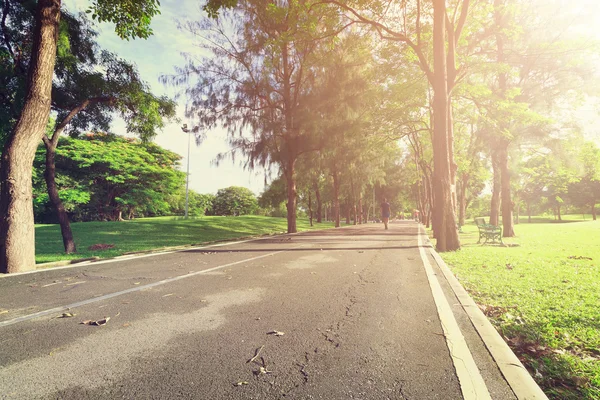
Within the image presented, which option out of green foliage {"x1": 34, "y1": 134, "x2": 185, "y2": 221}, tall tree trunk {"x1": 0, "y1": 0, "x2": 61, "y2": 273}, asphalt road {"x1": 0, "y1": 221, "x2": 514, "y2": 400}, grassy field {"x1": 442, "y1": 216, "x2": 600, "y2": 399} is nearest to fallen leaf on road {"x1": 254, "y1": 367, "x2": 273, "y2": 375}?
asphalt road {"x1": 0, "y1": 221, "x2": 514, "y2": 400}

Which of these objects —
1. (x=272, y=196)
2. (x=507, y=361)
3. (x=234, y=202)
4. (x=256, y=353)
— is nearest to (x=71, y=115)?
(x=256, y=353)

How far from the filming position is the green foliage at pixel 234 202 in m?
85.8

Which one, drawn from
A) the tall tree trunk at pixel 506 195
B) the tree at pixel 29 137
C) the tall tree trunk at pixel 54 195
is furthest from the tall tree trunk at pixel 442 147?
the tall tree trunk at pixel 54 195

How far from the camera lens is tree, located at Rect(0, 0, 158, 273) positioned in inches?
263

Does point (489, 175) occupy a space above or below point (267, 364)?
above

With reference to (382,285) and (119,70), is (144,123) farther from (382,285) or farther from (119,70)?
(382,285)

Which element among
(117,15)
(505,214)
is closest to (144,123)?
(117,15)

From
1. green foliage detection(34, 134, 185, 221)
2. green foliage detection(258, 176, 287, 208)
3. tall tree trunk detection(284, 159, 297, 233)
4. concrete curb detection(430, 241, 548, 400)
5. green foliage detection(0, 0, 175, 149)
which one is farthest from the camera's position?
green foliage detection(34, 134, 185, 221)

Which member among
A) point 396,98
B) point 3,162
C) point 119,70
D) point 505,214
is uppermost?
point 396,98

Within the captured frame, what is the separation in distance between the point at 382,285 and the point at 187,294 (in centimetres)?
324

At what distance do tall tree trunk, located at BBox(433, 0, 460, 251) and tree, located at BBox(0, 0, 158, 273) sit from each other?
9149 mm

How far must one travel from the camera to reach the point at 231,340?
9.27 ft

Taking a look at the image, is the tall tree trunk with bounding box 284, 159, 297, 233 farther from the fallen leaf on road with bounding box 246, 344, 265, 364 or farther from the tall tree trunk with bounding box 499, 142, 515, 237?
the fallen leaf on road with bounding box 246, 344, 265, 364

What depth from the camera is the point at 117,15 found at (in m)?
8.13
